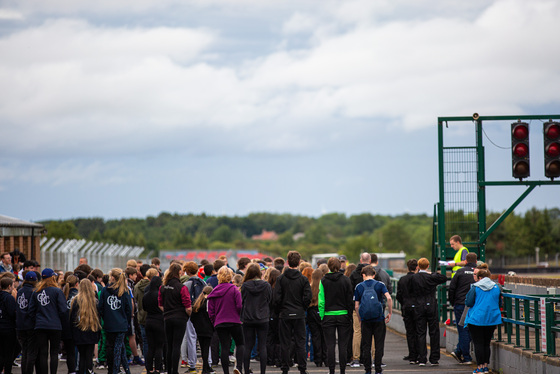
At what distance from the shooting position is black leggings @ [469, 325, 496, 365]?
43.8 ft

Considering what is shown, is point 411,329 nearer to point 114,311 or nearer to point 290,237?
point 114,311

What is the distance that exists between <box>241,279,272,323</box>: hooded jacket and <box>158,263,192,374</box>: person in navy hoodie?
884 millimetres

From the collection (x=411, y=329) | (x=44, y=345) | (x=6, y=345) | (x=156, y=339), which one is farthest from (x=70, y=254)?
(x=44, y=345)

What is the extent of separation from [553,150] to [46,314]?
10305mm

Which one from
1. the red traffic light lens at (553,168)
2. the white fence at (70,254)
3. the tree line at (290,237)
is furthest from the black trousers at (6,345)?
A: the tree line at (290,237)

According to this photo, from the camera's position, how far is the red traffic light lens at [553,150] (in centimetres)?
1667

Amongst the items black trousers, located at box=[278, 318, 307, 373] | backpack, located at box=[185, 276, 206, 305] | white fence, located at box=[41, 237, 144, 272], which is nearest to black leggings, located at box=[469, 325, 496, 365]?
black trousers, located at box=[278, 318, 307, 373]

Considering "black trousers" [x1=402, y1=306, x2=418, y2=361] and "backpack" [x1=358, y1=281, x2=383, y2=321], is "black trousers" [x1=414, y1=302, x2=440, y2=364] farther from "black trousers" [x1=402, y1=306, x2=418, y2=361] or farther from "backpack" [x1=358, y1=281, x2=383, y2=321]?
"backpack" [x1=358, y1=281, x2=383, y2=321]

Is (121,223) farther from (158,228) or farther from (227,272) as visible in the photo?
(227,272)

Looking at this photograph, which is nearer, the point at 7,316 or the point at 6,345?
the point at 7,316

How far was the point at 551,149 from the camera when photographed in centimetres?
1670

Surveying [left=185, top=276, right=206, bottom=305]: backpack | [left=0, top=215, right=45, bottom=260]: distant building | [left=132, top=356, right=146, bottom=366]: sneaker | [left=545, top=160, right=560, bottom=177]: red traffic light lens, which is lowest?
[left=132, top=356, right=146, bottom=366]: sneaker

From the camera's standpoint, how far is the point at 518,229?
127 m

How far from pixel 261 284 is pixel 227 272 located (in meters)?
0.59
